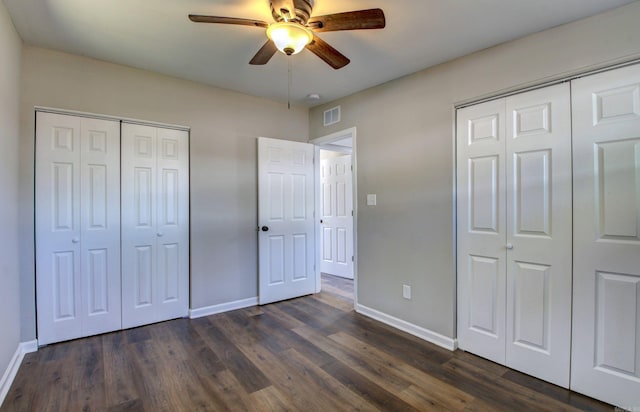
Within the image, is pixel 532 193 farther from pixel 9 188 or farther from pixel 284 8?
pixel 9 188

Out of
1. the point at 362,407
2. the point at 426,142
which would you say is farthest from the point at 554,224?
the point at 362,407

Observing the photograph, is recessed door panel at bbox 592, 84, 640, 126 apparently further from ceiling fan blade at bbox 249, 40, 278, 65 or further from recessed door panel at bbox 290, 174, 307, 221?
recessed door panel at bbox 290, 174, 307, 221

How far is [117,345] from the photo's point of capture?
269cm

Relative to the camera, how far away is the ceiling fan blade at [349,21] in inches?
66.3

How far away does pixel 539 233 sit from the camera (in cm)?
222

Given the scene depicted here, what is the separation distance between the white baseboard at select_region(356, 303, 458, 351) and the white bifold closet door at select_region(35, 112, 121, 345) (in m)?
2.49

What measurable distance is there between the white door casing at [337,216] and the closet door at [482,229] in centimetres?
251

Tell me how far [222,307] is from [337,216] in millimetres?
2459

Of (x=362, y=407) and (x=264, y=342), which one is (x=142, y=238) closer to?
(x=264, y=342)

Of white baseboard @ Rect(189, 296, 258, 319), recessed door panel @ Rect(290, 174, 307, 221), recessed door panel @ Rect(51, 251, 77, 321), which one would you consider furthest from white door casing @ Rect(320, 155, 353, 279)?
recessed door panel @ Rect(51, 251, 77, 321)

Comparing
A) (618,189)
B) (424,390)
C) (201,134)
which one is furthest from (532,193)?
(201,134)

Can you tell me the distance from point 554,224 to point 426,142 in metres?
1.19

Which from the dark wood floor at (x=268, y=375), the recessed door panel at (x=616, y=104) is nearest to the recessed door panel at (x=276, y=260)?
the dark wood floor at (x=268, y=375)

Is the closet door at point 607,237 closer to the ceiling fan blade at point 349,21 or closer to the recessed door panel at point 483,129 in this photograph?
the recessed door panel at point 483,129
